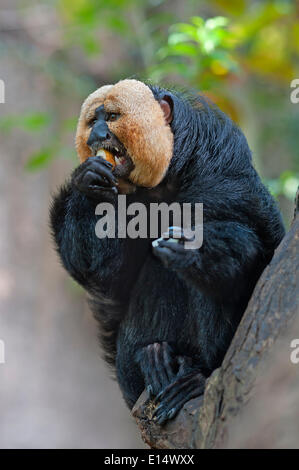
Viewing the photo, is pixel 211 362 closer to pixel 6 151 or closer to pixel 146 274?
pixel 146 274

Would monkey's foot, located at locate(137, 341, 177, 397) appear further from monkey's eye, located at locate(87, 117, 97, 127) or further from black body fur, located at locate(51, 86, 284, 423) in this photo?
monkey's eye, located at locate(87, 117, 97, 127)

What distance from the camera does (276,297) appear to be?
→ 231 cm

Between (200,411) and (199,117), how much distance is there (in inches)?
60.6

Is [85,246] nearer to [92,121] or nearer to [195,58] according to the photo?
[92,121]

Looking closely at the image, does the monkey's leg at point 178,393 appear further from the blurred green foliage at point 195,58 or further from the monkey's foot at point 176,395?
the blurred green foliage at point 195,58

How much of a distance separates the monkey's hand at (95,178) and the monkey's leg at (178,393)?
0.94 metres

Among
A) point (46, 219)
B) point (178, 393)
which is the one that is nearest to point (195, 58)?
point (178, 393)

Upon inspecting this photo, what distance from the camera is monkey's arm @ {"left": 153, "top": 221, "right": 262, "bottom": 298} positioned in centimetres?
263

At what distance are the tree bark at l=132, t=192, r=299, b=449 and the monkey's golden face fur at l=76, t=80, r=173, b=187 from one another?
0.84 metres

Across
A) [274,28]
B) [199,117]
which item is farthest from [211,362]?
[274,28]

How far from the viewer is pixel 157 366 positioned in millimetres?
3055

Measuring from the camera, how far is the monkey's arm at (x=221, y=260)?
8.64 feet

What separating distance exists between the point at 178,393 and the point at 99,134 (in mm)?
1287

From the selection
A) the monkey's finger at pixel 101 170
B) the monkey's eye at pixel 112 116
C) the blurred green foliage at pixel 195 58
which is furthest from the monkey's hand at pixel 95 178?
the blurred green foliage at pixel 195 58
